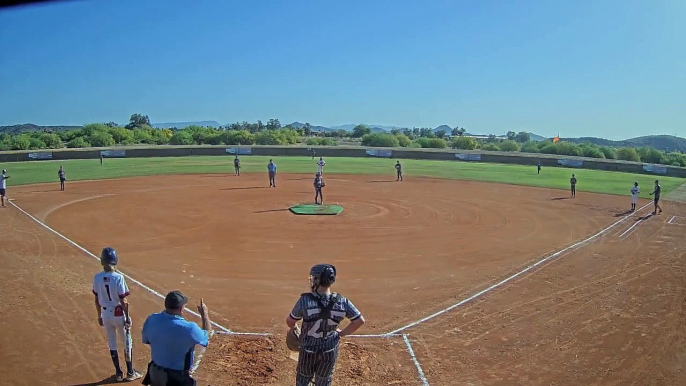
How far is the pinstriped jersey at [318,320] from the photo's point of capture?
541 cm

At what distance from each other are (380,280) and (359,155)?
5598cm

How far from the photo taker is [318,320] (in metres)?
5.41

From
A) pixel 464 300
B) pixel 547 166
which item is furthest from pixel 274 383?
pixel 547 166

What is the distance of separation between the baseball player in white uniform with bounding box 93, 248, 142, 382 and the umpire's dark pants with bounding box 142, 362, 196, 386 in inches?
112

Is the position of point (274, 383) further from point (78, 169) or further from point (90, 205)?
point (78, 169)

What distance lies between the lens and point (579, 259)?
1748cm

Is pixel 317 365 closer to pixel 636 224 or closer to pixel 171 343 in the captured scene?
pixel 171 343

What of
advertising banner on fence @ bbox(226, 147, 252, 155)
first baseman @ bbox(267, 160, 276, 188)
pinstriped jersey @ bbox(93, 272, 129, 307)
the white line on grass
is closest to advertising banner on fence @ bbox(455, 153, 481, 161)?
advertising banner on fence @ bbox(226, 147, 252, 155)

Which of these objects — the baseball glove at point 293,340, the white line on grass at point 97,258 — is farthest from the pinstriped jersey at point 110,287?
the baseball glove at point 293,340

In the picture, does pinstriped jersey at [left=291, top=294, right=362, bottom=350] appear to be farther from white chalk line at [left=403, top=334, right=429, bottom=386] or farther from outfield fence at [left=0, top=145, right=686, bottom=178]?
outfield fence at [left=0, top=145, right=686, bottom=178]

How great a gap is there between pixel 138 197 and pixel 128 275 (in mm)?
16185

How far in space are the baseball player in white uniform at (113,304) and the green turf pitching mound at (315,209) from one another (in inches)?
647

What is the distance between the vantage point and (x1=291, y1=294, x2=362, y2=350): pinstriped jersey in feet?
17.7

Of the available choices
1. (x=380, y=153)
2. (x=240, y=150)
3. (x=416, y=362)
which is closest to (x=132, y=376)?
(x=416, y=362)
